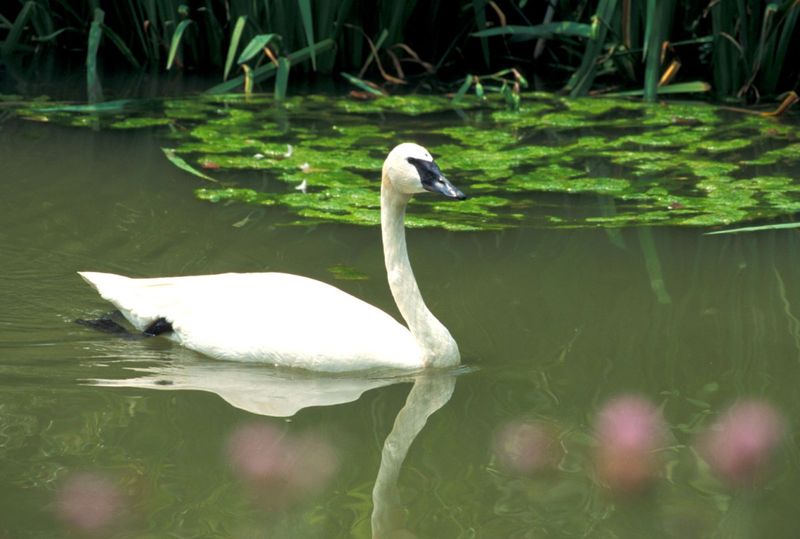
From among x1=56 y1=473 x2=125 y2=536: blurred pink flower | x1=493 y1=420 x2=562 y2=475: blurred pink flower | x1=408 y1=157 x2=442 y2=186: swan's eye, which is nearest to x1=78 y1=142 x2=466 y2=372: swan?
x1=408 y1=157 x2=442 y2=186: swan's eye

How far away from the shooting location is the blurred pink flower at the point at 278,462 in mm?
3832

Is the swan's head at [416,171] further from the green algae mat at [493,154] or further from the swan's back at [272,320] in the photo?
the green algae mat at [493,154]

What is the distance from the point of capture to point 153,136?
322 inches

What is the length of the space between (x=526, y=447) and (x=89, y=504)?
54.7 inches

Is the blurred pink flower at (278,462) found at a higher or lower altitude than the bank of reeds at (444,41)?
lower

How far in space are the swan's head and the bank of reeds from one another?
3746mm

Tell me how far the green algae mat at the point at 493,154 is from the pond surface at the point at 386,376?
0.23ft

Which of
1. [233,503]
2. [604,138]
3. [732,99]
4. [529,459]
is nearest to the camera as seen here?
[233,503]

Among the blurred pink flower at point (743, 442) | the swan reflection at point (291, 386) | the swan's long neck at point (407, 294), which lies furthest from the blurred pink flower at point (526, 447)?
the swan's long neck at point (407, 294)

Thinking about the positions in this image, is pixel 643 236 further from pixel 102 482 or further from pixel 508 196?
pixel 102 482

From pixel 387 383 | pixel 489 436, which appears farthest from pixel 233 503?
pixel 387 383

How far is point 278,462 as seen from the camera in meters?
4.04

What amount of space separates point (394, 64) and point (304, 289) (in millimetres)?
5128

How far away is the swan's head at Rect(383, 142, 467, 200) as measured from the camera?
481 centimetres
